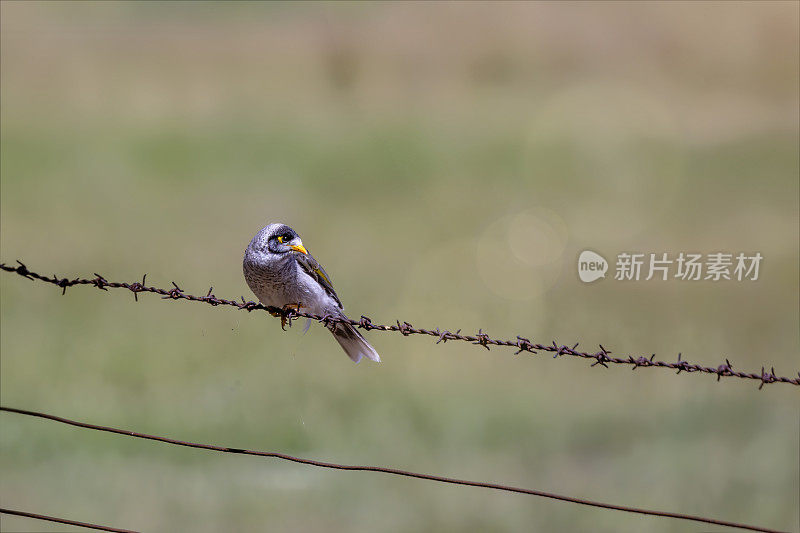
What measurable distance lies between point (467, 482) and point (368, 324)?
1232mm

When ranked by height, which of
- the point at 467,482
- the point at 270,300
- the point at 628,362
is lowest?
the point at 467,482

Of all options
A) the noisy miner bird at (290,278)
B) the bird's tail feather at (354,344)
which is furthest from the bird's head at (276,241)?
the bird's tail feather at (354,344)

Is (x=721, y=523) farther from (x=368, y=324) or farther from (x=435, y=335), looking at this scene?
(x=368, y=324)

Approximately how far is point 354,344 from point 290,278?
2.87 feet

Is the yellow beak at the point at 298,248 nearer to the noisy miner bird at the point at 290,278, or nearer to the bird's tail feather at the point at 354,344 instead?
the noisy miner bird at the point at 290,278

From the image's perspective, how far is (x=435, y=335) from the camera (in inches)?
185

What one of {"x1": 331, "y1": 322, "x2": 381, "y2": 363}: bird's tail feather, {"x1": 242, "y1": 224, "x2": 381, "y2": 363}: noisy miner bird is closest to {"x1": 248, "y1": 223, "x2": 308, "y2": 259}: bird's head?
{"x1": 242, "y1": 224, "x2": 381, "y2": 363}: noisy miner bird

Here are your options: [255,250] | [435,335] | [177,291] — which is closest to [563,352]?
[435,335]

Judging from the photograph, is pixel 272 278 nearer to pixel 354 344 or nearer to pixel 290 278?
pixel 290 278

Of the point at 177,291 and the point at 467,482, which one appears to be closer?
the point at 467,482

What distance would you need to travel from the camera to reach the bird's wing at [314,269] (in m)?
7.45

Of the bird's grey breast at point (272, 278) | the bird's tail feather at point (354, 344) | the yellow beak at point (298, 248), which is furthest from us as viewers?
the bird's tail feather at point (354, 344)

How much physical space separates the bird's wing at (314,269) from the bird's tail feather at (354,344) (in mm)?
393

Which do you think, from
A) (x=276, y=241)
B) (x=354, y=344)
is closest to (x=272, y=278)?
(x=276, y=241)
